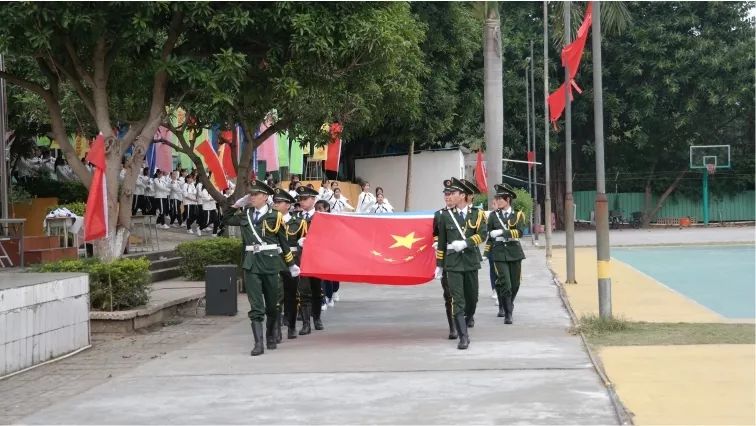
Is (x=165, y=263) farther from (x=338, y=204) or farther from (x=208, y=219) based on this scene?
(x=208, y=219)

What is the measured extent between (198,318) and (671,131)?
33828 millimetres

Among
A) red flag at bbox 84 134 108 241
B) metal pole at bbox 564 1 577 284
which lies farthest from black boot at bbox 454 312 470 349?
metal pole at bbox 564 1 577 284

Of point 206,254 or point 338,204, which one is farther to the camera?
point 338,204

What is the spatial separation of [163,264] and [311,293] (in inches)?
308

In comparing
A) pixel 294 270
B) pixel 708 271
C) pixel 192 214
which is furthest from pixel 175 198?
pixel 294 270

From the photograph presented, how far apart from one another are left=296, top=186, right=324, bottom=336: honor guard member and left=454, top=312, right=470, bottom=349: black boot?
2.62 m

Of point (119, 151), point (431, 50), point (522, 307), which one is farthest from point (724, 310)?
point (431, 50)

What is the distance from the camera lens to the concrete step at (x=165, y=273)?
763 inches

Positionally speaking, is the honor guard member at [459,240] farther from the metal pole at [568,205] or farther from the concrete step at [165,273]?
the concrete step at [165,273]

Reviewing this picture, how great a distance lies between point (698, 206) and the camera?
4778 cm

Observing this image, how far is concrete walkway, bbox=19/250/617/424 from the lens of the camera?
786 cm

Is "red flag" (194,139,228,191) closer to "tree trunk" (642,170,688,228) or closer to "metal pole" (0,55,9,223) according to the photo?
"metal pole" (0,55,9,223)

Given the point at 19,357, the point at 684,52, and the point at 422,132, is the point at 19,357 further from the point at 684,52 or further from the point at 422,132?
the point at 684,52

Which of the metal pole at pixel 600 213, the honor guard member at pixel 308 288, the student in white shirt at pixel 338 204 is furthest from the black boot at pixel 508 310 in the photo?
the student in white shirt at pixel 338 204
